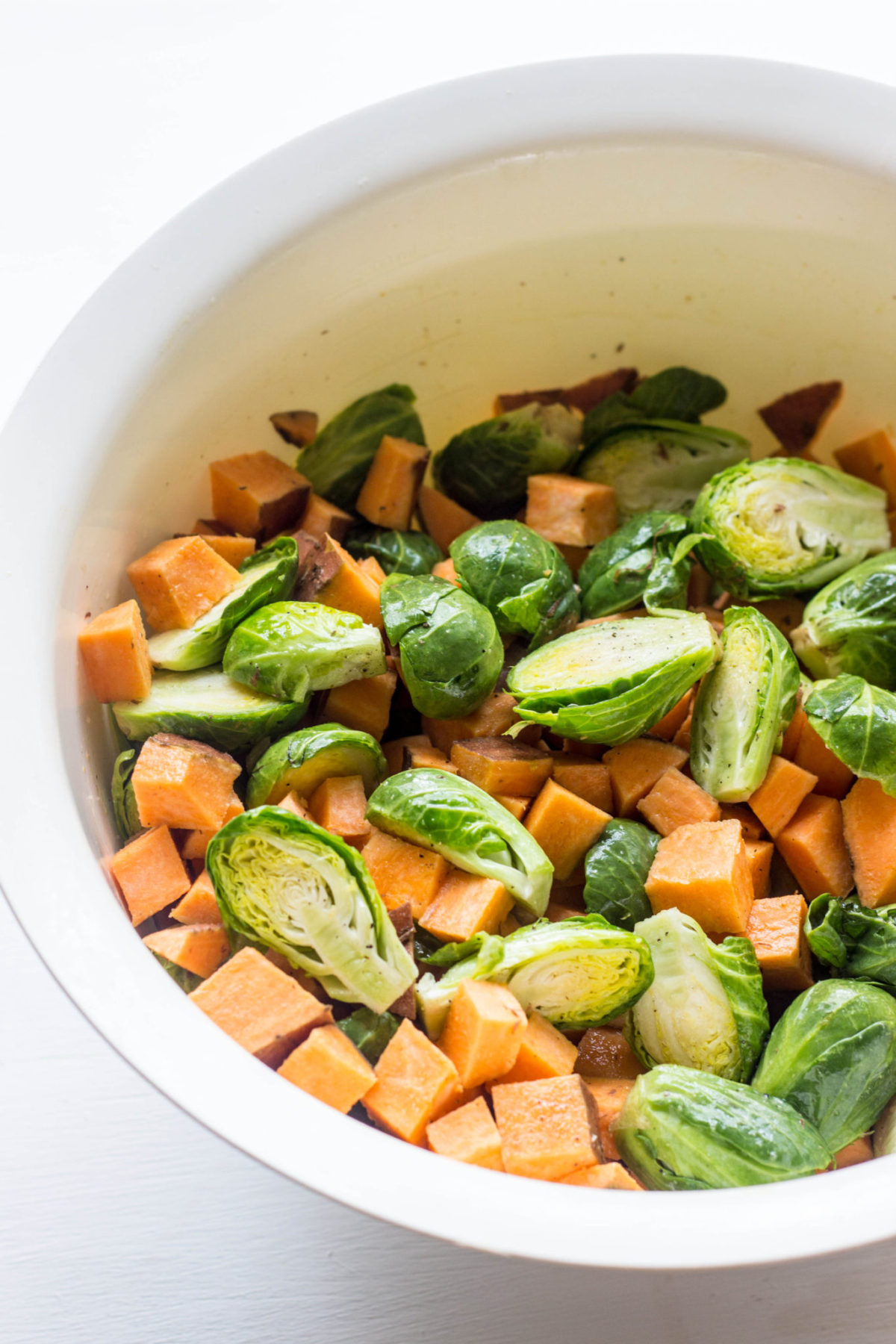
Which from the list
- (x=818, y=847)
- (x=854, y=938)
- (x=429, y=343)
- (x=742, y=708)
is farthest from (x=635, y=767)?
(x=429, y=343)

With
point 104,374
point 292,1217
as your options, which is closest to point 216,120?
point 104,374

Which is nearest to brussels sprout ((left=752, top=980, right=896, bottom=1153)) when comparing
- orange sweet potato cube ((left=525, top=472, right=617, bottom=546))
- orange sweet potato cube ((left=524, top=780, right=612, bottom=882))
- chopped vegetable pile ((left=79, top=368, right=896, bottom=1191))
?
chopped vegetable pile ((left=79, top=368, right=896, bottom=1191))

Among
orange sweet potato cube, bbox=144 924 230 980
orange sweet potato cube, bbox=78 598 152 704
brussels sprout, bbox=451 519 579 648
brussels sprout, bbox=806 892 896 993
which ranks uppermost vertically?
orange sweet potato cube, bbox=78 598 152 704

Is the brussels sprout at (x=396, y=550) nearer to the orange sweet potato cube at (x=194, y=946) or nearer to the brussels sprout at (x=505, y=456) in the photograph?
the brussels sprout at (x=505, y=456)

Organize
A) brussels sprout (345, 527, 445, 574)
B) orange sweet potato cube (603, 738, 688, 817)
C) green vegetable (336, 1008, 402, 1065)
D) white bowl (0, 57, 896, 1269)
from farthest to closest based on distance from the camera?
A: brussels sprout (345, 527, 445, 574) → orange sweet potato cube (603, 738, 688, 817) → green vegetable (336, 1008, 402, 1065) → white bowl (0, 57, 896, 1269)

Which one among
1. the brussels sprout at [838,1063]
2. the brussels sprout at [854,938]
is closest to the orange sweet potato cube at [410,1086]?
the brussels sprout at [838,1063]

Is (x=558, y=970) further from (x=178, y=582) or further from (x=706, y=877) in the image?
(x=178, y=582)

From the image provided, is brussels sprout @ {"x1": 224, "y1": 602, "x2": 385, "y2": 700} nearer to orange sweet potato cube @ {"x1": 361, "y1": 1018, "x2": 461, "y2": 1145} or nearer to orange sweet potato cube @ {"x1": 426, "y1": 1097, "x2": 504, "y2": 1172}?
orange sweet potato cube @ {"x1": 361, "y1": 1018, "x2": 461, "y2": 1145}
